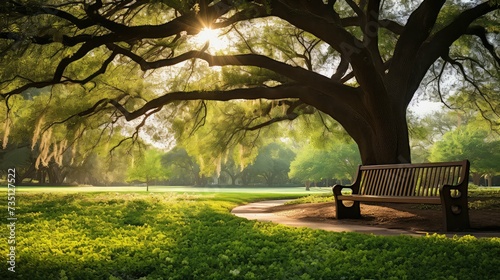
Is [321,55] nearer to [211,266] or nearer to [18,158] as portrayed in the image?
[211,266]

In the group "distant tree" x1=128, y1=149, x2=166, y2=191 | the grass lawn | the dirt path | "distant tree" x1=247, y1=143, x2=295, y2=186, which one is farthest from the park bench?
"distant tree" x1=247, y1=143, x2=295, y2=186

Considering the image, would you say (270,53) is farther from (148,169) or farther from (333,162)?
(333,162)

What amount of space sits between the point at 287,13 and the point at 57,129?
10.9 m

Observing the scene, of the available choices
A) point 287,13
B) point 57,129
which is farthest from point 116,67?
point 287,13

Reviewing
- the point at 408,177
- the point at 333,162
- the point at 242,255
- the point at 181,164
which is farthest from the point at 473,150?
the point at 242,255

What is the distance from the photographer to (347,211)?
10562mm

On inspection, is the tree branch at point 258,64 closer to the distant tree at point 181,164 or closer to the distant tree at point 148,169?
the distant tree at point 148,169

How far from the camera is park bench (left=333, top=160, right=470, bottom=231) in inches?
312

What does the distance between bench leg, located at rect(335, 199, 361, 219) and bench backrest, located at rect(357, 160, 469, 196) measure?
51cm

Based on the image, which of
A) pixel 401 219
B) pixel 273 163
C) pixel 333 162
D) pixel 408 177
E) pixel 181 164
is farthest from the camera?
pixel 273 163

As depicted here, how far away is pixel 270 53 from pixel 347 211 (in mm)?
10578

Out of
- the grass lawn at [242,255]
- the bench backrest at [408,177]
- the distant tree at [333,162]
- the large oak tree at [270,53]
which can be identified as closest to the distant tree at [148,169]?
the distant tree at [333,162]

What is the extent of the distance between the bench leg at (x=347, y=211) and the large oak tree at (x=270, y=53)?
326 centimetres

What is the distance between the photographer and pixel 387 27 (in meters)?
17.2
